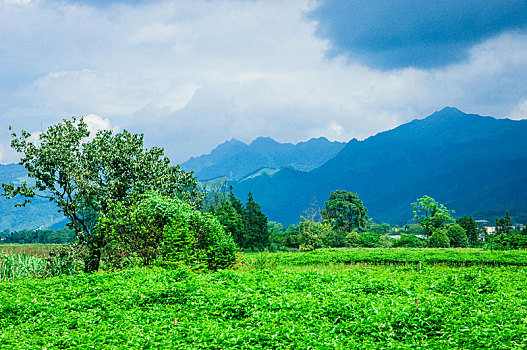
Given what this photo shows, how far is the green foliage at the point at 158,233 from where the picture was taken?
16.9m

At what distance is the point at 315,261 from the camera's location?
26.6 meters

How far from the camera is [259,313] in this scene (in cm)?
881

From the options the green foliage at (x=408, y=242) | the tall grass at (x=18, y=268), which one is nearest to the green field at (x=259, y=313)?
the tall grass at (x=18, y=268)

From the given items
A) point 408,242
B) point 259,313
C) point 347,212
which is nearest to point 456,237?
point 408,242

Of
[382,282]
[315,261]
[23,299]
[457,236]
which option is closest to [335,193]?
[457,236]

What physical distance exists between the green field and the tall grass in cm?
589

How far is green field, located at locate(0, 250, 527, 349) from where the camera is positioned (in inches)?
290

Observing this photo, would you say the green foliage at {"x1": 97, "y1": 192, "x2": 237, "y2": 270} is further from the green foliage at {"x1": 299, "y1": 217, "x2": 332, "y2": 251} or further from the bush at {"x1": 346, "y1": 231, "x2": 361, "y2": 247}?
the bush at {"x1": 346, "y1": 231, "x2": 361, "y2": 247}

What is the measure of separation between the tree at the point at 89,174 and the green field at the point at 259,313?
638cm

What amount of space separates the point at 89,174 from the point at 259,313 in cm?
1414

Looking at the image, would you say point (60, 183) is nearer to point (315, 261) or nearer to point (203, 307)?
point (203, 307)

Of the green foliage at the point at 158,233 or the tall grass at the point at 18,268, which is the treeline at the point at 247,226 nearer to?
the green foliage at the point at 158,233

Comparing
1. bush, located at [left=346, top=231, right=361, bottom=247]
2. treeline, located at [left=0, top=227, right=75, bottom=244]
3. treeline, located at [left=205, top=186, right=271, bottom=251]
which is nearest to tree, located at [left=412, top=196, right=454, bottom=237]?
bush, located at [left=346, top=231, right=361, bottom=247]

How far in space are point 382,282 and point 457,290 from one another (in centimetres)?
219
